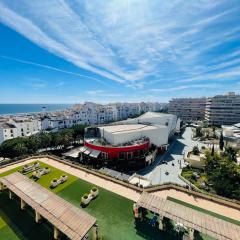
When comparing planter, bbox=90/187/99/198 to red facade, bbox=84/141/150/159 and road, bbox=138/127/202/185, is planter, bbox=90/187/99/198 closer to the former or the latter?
road, bbox=138/127/202/185

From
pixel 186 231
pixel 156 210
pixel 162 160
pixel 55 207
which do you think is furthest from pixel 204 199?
pixel 162 160

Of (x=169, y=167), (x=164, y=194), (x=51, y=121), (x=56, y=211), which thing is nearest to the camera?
(x=56, y=211)

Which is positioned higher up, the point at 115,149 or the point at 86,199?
the point at 115,149

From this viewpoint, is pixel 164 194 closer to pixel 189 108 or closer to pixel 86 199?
pixel 86 199

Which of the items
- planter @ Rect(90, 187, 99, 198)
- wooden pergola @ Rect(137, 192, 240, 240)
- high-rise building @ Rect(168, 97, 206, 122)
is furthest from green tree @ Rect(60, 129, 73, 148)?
high-rise building @ Rect(168, 97, 206, 122)

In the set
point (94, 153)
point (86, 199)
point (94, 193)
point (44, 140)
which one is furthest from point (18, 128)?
point (86, 199)

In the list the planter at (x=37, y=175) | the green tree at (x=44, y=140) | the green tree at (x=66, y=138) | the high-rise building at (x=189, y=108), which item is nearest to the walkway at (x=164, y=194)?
the planter at (x=37, y=175)

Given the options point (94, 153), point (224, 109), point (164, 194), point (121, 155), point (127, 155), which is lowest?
point (127, 155)

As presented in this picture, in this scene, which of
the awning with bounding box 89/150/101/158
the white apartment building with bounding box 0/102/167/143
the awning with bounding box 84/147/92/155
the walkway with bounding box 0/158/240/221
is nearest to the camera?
the walkway with bounding box 0/158/240/221
